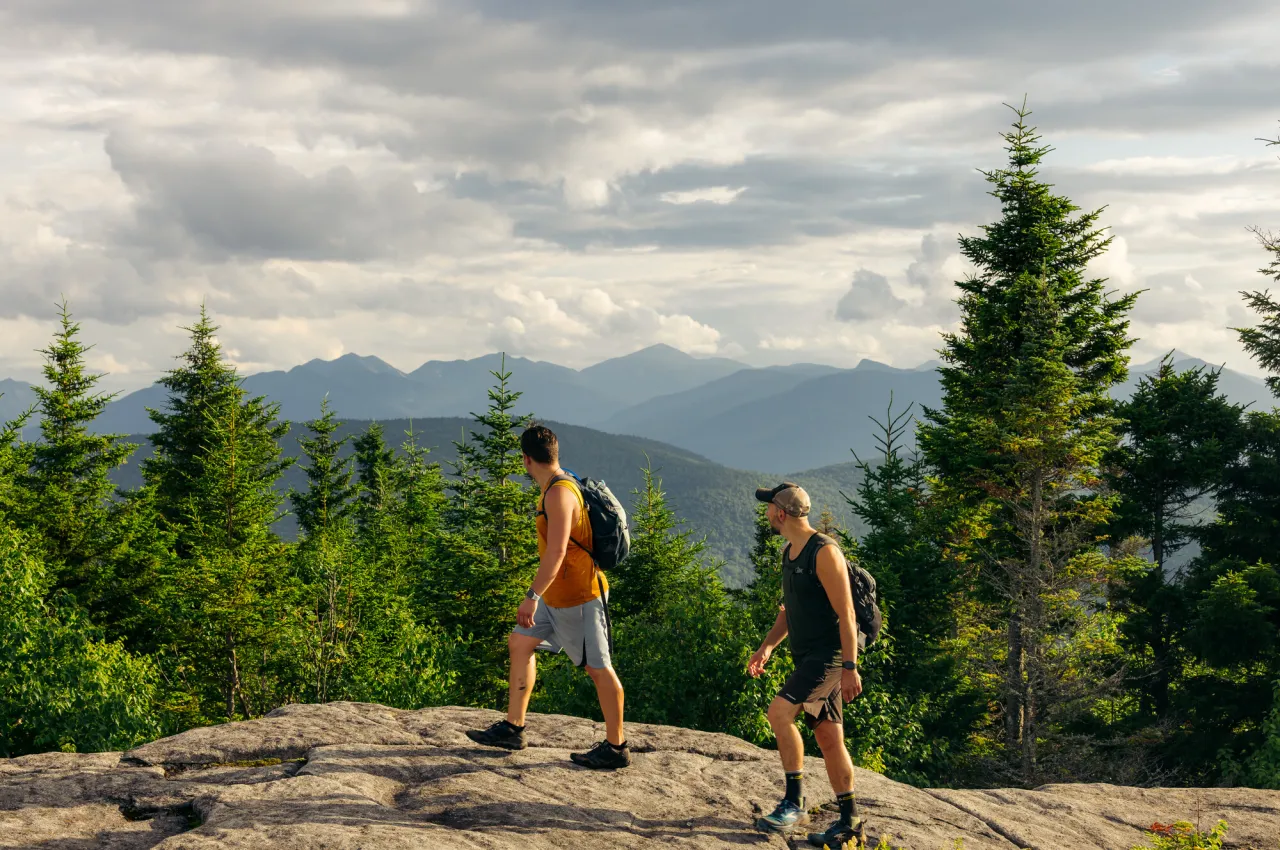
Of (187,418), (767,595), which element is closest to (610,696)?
(767,595)

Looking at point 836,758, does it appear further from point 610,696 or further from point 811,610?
point 610,696

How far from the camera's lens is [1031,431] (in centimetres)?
2009

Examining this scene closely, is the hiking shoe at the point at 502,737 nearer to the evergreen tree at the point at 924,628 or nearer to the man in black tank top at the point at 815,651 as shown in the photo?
the man in black tank top at the point at 815,651

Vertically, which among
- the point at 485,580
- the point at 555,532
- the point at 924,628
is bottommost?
the point at 924,628

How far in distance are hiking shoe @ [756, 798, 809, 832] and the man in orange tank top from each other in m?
1.29

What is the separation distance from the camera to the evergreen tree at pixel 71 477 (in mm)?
24484

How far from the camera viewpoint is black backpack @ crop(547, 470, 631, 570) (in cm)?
620

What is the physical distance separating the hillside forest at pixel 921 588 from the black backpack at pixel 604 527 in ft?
25.1

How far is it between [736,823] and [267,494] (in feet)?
86.9

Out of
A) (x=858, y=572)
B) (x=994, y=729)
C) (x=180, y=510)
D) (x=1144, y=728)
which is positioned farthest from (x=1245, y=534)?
(x=180, y=510)

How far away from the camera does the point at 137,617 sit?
24766 mm

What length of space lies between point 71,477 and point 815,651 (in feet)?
95.1

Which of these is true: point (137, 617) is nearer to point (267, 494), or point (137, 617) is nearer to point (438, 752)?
point (267, 494)

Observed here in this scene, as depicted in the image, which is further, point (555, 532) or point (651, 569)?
point (651, 569)
